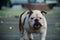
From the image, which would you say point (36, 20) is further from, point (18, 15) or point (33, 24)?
point (18, 15)

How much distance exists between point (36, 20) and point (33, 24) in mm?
72

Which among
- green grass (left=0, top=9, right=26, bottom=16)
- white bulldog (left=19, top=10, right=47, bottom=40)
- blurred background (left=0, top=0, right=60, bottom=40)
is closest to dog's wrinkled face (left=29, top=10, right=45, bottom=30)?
white bulldog (left=19, top=10, right=47, bottom=40)

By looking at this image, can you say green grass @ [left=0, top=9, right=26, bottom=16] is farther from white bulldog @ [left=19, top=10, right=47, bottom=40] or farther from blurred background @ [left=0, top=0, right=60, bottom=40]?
white bulldog @ [left=19, top=10, right=47, bottom=40]

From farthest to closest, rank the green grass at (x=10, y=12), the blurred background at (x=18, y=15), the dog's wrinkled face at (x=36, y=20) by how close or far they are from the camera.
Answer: the green grass at (x=10, y=12)
the blurred background at (x=18, y=15)
the dog's wrinkled face at (x=36, y=20)

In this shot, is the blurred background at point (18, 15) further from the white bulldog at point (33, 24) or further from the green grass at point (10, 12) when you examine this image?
the white bulldog at point (33, 24)

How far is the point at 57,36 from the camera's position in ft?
27.3

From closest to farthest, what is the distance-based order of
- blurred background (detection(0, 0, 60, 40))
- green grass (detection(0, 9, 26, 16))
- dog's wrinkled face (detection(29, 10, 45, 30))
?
dog's wrinkled face (detection(29, 10, 45, 30))
blurred background (detection(0, 0, 60, 40))
green grass (detection(0, 9, 26, 16))

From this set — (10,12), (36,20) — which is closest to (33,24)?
(36,20)

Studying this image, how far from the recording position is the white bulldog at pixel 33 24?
6281mm

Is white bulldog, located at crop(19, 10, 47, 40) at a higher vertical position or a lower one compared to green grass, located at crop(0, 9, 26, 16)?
higher

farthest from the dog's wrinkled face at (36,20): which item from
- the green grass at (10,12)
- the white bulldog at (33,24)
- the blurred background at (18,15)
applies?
the green grass at (10,12)

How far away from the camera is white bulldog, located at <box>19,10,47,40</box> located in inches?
247

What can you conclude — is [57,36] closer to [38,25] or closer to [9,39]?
[9,39]

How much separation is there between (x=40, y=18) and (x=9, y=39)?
179cm
